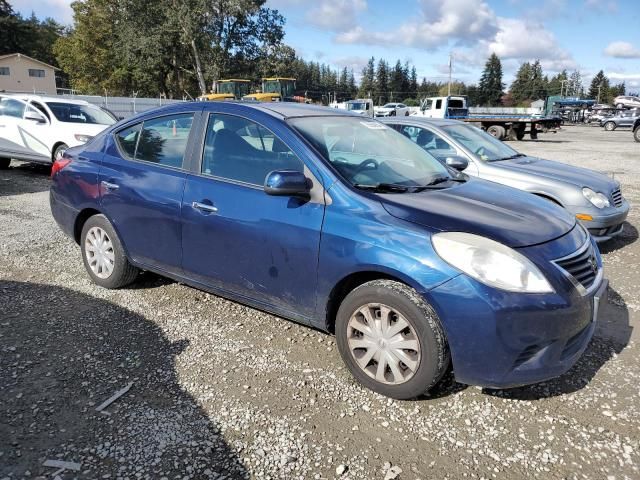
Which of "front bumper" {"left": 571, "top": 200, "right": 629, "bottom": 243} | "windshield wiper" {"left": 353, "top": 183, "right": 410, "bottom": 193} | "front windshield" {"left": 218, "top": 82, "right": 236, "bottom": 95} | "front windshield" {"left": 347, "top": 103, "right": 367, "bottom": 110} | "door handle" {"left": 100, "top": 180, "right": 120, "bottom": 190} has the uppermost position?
"front windshield" {"left": 218, "top": 82, "right": 236, "bottom": 95}

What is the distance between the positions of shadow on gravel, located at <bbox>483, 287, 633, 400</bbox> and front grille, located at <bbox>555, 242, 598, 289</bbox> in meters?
0.26

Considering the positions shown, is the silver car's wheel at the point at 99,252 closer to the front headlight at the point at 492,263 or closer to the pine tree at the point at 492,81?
the front headlight at the point at 492,263

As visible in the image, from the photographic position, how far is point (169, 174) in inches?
154

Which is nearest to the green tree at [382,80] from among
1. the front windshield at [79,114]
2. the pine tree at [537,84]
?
the pine tree at [537,84]

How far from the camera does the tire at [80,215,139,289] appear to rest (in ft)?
14.5

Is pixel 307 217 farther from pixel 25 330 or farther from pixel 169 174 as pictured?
pixel 25 330

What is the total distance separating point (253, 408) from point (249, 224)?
1.18 metres

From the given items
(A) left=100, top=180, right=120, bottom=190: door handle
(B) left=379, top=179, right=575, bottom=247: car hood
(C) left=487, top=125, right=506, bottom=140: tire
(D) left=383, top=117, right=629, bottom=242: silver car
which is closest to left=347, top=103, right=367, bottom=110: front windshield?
(C) left=487, top=125, right=506, bottom=140: tire

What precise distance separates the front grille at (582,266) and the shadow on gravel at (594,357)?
26cm

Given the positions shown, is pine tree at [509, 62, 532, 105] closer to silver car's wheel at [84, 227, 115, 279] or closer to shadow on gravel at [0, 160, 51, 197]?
shadow on gravel at [0, 160, 51, 197]

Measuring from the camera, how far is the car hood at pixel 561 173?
605cm

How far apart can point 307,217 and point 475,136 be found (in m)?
4.71

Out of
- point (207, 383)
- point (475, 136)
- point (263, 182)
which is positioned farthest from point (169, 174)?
point (475, 136)

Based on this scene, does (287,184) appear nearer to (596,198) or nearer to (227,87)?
(596,198)
